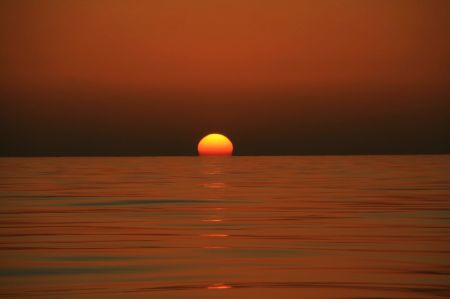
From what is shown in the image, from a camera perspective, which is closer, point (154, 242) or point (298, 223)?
point (154, 242)

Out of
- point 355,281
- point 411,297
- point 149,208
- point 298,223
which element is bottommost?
point 411,297

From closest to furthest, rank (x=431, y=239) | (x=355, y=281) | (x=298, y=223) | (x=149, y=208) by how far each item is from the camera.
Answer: (x=355, y=281) → (x=431, y=239) → (x=298, y=223) → (x=149, y=208)

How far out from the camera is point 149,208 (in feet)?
92.0

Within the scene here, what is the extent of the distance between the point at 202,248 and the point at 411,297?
6.06 meters

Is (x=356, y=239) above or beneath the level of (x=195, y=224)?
beneath

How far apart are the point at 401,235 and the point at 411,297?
764cm

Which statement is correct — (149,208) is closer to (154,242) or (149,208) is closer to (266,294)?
(154,242)

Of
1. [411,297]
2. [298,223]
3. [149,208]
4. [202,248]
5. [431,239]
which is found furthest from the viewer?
[149,208]

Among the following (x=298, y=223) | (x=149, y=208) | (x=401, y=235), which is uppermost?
(x=149, y=208)

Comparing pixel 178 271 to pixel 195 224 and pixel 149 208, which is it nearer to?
pixel 195 224

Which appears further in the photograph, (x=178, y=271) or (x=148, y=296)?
(x=178, y=271)

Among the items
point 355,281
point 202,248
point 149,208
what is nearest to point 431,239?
point 202,248

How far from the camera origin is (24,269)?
1409 centimetres

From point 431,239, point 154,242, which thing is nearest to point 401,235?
point 431,239
